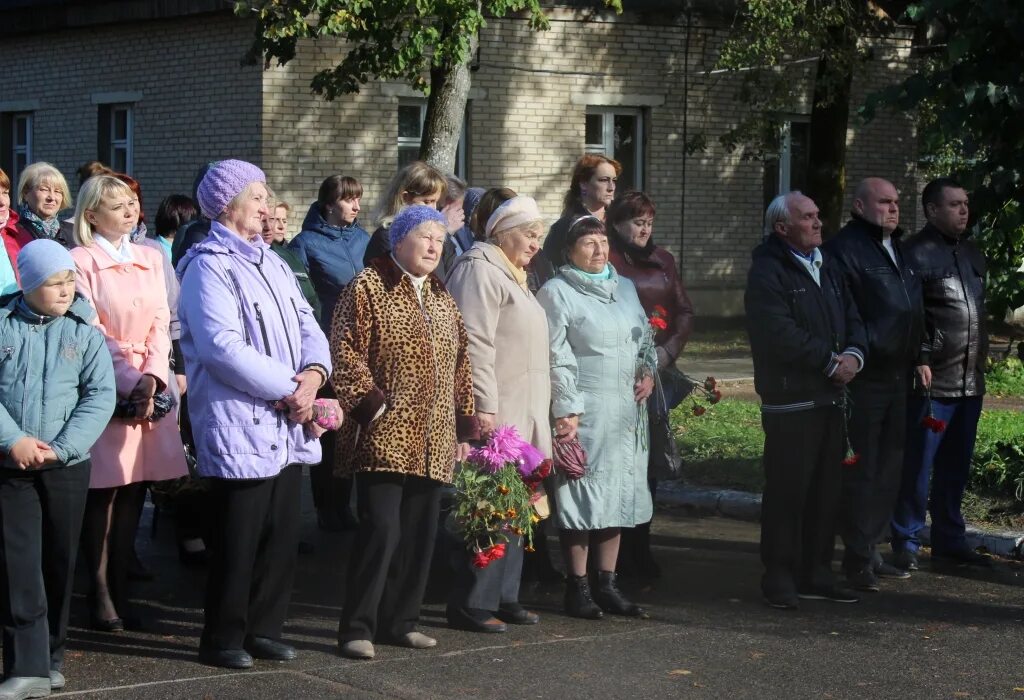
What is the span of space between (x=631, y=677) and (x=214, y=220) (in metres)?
2.38

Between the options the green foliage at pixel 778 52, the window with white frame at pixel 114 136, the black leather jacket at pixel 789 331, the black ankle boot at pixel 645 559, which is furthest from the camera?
the window with white frame at pixel 114 136

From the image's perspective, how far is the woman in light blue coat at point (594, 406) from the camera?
6.99 m

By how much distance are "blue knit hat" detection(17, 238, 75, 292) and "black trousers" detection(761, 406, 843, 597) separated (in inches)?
134

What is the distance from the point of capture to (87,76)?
22.3m

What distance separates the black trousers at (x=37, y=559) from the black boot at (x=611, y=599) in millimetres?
2455

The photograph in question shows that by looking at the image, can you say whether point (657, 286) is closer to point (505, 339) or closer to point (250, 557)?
point (505, 339)

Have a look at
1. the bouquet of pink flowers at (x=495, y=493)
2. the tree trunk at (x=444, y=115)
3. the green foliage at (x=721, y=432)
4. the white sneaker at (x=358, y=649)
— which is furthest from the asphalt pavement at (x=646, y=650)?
the tree trunk at (x=444, y=115)

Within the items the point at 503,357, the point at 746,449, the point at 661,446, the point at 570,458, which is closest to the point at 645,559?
the point at 661,446

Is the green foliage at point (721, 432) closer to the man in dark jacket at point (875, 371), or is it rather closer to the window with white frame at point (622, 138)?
the man in dark jacket at point (875, 371)

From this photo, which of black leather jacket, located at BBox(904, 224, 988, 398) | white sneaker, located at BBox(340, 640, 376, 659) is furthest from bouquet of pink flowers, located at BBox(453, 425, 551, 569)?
black leather jacket, located at BBox(904, 224, 988, 398)

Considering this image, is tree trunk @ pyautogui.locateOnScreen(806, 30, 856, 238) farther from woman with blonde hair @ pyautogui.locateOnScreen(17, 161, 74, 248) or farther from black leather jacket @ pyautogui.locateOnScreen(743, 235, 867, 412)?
woman with blonde hair @ pyautogui.locateOnScreen(17, 161, 74, 248)

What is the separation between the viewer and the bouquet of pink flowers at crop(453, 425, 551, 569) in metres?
6.60

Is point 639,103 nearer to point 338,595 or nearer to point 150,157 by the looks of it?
point 150,157

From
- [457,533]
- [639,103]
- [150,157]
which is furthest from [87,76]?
[457,533]
